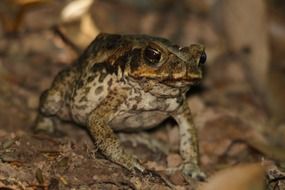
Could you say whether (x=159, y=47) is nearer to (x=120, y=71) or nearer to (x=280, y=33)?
(x=120, y=71)

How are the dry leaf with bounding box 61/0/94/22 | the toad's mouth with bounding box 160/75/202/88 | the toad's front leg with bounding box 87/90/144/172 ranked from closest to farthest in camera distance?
the toad's mouth with bounding box 160/75/202/88 < the toad's front leg with bounding box 87/90/144/172 < the dry leaf with bounding box 61/0/94/22

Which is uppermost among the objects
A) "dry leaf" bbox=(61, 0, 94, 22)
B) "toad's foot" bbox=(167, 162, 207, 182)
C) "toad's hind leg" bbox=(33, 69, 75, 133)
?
"dry leaf" bbox=(61, 0, 94, 22)

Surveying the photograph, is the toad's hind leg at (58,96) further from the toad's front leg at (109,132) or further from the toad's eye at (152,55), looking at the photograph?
the toad's eye at (152,55)

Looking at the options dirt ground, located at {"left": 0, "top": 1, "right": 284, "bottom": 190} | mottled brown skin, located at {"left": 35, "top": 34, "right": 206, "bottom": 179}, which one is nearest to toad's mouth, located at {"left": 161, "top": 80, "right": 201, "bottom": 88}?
mottled brown skin, located at {"left": 35, "top": 34, "right": 206, "bottom": 179}

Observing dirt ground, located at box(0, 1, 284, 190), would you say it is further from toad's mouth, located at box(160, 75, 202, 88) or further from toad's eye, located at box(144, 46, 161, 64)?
toad's eye, located at box(144, 46, 161, 64)

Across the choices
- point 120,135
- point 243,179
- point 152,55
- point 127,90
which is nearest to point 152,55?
point 152,55

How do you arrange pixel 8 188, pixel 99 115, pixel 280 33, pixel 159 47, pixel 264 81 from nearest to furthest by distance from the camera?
pixel 8 188 → pixel 159 47 → pixel 99 115 → pixel 264 81 → pixel 280 33

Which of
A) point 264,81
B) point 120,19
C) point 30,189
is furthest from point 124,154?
point 120,19
